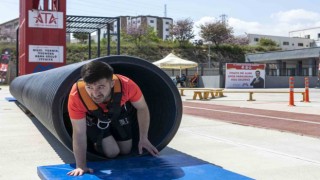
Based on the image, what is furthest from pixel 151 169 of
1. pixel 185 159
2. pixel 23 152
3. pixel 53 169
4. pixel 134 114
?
pixel 23 152

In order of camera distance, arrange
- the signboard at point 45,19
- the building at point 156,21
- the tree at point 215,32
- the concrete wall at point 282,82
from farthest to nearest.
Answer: the building at point 156,21, the tree at point 215,32, the concrete wall at point 282,82, the signboard at point 45,19

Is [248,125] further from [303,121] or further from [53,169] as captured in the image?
[53,169]

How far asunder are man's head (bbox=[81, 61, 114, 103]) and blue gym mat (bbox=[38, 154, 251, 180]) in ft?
2.43

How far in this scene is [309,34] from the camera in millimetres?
93812

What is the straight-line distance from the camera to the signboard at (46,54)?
13773 mm

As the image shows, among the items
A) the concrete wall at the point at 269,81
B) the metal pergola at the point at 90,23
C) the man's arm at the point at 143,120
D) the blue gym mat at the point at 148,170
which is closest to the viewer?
the blue gym mat at the point at 148,170

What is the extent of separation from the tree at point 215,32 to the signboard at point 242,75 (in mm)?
29234

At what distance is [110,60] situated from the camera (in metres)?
4.40

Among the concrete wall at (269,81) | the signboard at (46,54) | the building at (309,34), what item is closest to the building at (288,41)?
the building at (309,34)

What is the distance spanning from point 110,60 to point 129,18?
130730 mm

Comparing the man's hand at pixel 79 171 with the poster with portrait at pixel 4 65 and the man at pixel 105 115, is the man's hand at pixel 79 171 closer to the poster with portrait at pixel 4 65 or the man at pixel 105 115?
the man at pixel 105 115

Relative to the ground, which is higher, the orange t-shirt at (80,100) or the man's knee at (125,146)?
the orange t-shirt at (80,100)

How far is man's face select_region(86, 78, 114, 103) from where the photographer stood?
3.43 m

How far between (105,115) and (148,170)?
69 centimetres
